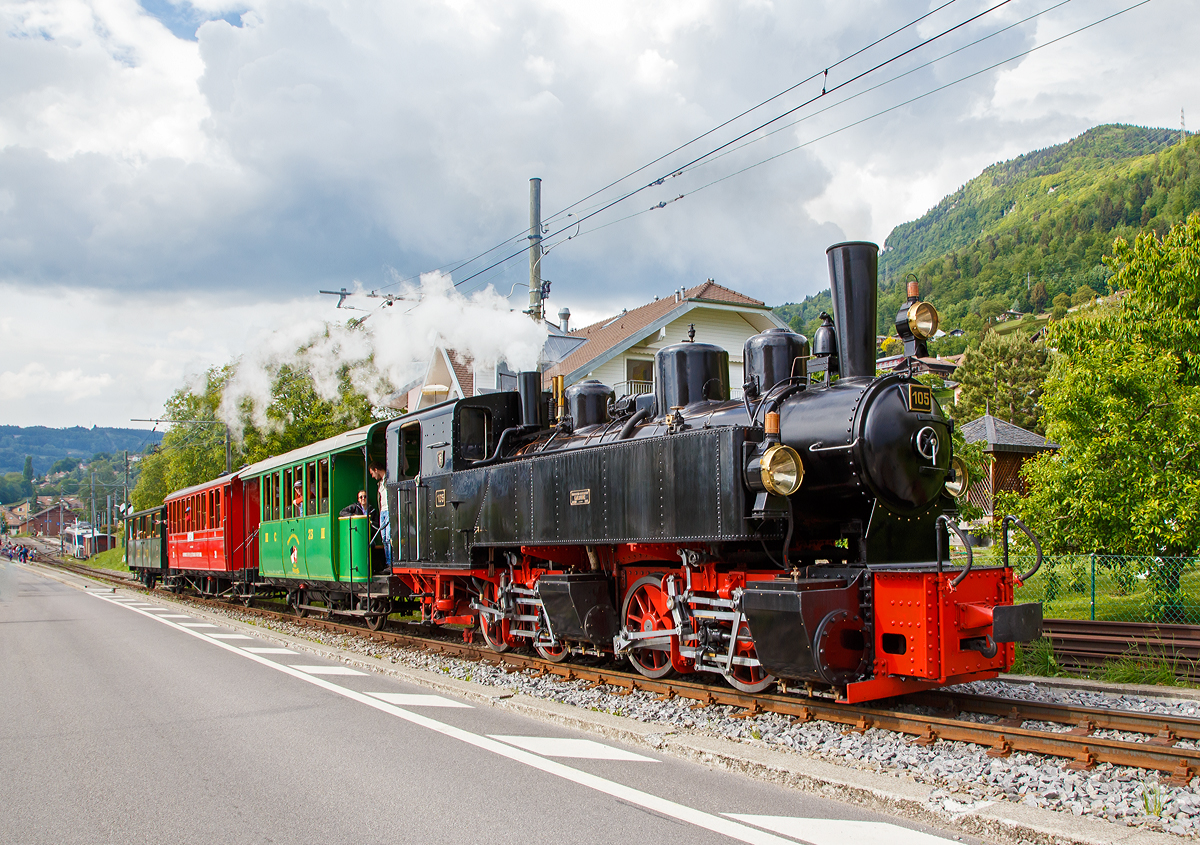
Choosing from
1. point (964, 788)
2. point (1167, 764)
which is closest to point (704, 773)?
point (964, 788)

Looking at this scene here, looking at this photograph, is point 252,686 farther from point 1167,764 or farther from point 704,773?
point 1167,764

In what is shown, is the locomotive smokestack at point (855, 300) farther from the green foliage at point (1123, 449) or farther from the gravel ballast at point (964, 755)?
the green foliage at point (1123, 449)

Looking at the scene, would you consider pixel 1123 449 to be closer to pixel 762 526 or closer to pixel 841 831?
pixel 762 526

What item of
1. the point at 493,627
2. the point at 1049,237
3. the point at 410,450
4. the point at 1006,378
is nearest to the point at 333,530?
the point at 410,450

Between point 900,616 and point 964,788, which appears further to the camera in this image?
point 900,616

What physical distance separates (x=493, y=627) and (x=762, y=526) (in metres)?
4.57

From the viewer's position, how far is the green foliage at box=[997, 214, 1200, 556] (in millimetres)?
9930

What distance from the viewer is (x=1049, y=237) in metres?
116

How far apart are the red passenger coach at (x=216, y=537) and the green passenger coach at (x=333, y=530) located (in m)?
2.37

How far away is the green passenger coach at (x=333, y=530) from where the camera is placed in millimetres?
11961

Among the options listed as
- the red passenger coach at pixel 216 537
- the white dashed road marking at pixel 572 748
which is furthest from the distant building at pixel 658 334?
the white dashed road marking at pixel 572 748

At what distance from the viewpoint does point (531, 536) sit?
834 cm

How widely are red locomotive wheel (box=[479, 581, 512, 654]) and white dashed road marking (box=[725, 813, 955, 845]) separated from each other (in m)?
5.45

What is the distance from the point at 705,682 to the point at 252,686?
426 cm
